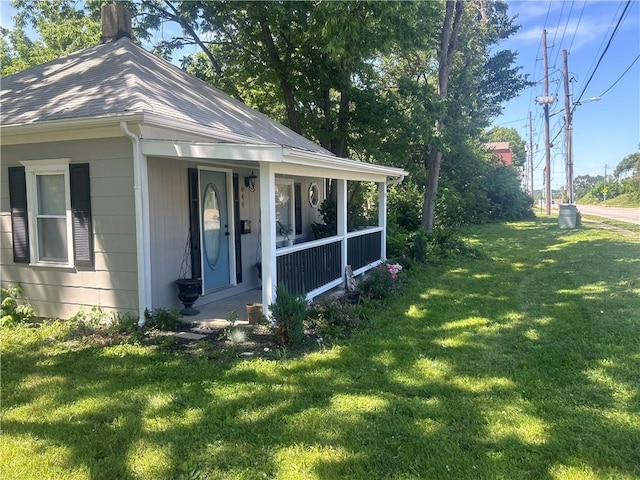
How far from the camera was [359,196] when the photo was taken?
17.8m

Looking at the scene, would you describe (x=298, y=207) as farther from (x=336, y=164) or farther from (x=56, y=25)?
(x=56, y=25)

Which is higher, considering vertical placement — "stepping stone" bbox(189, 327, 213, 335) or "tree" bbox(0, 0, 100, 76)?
"tree" bbox(0, 0, 100, 76)

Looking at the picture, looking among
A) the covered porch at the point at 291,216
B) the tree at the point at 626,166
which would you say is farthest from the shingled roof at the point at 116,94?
the tree at the point at 626,166

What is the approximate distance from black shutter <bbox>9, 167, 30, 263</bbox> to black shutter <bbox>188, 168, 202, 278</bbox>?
7.25 ft

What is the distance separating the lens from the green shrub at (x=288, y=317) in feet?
17.1

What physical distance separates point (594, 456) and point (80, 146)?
6.38 m

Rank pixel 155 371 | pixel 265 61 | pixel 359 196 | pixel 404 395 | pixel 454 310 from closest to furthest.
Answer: pixel 404 395 → pixel 155 371 → pixel 454 310 → pixel 265 61 → pixel 359 196

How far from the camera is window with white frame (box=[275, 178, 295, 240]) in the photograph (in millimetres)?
9656

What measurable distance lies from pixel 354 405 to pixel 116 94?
509 centimetres

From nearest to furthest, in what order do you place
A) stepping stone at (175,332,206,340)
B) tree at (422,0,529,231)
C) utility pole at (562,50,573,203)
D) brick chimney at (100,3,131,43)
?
stepping stone at (175,332,206,340) < brick chimney at (100,3,131,43) < tree at (422,0,529,231) < utility pole at (562,50,573,203)

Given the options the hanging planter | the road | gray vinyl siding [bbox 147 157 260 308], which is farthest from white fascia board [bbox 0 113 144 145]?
the road

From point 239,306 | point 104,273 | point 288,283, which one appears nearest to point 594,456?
point 288,283

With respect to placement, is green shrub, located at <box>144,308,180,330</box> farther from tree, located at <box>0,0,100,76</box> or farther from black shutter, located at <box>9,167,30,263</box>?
tree, located at <box>0,0,100,76</box>

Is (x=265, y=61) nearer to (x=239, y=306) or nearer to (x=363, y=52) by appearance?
(x=363, y=52)
